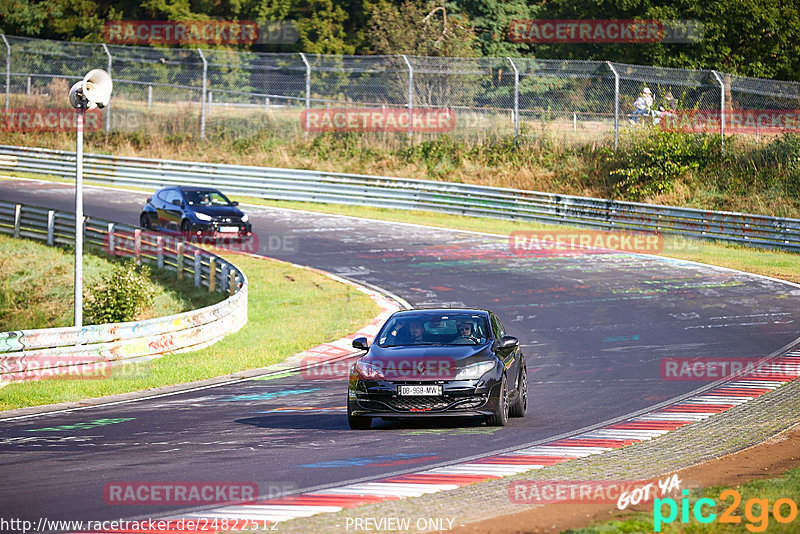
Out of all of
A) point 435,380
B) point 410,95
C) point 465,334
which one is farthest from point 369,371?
point 410,95

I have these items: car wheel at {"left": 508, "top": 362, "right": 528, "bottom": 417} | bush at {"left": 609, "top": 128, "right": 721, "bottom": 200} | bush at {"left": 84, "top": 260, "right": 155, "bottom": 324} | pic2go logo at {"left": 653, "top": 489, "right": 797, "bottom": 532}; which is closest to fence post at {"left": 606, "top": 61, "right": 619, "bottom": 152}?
bush at {"left": 609, "top": 128, "right": 721, "bottom": 200}

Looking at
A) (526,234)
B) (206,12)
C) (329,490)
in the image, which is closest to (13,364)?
(329,490)

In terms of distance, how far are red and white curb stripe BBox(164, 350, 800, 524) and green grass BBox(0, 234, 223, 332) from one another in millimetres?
14464

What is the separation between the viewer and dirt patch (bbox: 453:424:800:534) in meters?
7.37

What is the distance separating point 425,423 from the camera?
41.6 ft

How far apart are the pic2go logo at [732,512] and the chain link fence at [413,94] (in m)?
28.0

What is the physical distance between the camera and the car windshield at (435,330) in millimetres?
12664

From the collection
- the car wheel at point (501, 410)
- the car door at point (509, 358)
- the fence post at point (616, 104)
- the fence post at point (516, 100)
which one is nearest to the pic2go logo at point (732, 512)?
the car wheel at point (501, 410)

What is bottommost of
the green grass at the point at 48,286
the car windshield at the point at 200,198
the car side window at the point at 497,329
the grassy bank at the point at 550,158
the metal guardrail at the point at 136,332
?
the green grass at the point at 48,286

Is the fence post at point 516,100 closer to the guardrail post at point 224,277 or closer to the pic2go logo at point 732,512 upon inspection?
the guardrail post at point 224,277

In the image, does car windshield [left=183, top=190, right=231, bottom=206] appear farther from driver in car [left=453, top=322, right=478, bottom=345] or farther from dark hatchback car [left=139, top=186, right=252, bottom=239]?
driver in car [left=453, top=322, right=478, bottom=345]

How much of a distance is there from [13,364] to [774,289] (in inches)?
655

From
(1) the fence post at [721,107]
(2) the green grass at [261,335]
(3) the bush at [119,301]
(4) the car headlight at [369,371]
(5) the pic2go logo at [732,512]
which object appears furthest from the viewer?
(1) the fence post at [721,107]

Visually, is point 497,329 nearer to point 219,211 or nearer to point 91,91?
point 91,91
